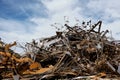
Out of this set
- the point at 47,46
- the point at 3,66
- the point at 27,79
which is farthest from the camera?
the point at 47,46

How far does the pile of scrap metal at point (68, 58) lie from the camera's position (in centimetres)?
742

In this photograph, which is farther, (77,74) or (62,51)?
(62,51)

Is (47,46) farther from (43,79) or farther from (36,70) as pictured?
(43,79)

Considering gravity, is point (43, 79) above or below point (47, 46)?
below

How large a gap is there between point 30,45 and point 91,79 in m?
2.72

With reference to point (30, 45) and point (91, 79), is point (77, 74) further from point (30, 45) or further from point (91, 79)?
point (30, 45)

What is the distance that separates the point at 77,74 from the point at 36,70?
109cm

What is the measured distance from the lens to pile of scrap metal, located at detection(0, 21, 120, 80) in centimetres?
742

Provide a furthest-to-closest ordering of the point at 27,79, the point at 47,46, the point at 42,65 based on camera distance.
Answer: the point at 47,46 < the point at 42,65 < the point at 27,79

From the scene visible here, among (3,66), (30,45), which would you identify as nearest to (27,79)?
(3,66)

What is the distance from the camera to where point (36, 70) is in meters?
7.79

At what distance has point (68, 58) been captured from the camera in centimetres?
818

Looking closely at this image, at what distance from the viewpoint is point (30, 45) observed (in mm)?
9047

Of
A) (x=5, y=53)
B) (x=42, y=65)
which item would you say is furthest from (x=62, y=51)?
(x=5, y=53)
